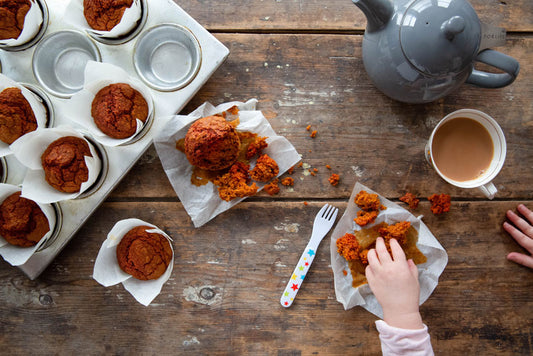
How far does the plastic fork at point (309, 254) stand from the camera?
1.13 meters

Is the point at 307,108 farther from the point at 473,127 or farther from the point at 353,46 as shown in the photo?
the point at 473,127

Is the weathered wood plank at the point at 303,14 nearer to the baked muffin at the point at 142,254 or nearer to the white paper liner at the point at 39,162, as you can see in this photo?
the white paper liner at the point at 39,162

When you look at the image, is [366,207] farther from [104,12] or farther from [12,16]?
[12,16]

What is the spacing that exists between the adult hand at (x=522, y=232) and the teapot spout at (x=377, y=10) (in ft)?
2.46

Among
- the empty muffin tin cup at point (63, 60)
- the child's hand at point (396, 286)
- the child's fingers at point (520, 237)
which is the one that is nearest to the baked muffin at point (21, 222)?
the empty muffin tin cup at point (63, 60)

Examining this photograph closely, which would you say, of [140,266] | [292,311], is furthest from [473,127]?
[140,266]

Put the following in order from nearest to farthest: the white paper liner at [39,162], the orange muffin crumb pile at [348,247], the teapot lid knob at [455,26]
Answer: the teapot lid knob at [455,26]
the white paper liner at [39,162]
the orange muffin crumb pile at [348,247]

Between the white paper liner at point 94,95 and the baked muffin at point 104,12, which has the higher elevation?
the baked muffin at point 104,12

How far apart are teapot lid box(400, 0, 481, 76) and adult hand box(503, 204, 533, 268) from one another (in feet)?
1.89

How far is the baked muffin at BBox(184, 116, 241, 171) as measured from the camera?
1.01 meters

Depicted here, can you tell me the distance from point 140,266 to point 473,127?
3.57 ft

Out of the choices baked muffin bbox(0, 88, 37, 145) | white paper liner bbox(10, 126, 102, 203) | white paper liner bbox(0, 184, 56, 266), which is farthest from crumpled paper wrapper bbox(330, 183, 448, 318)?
baked muffin bbox(0, 88, 37, 145)

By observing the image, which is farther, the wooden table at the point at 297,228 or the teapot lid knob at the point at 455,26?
the wooden table at the point at 297,228

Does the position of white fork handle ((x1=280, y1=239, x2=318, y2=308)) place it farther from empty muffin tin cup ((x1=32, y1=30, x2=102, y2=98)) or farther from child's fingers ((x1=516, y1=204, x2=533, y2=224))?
empty muffin tin cup ((x1=32, y1=30, x2=102, y2=98))
